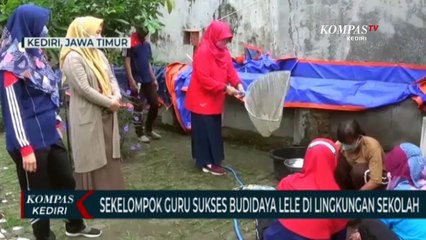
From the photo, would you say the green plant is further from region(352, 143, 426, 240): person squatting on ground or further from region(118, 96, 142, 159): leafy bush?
region(352, 143, 426, 240): person squatting on ground

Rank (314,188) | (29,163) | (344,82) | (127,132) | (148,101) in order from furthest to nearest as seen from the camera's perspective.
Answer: (148,101) → (127,132) → (344,82) → (29,163) → (314,188)

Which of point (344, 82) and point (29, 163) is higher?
point (344, 82)

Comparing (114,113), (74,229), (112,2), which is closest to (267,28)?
(112,2)

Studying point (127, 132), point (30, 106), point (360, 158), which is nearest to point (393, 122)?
point (360, 158)

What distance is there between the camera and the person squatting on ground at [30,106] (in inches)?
129

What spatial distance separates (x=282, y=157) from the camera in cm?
512

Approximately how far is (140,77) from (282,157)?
196cm

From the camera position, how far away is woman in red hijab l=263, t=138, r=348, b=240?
2820 millimetres

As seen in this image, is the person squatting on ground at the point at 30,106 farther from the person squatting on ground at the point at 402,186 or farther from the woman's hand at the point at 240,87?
the woman's hand at the point at 240,87

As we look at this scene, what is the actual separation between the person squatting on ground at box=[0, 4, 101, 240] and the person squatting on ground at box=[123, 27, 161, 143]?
251 centimetres

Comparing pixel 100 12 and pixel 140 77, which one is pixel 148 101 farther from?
pixel 100 12

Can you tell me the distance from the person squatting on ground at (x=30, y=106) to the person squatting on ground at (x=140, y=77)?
2.51 m

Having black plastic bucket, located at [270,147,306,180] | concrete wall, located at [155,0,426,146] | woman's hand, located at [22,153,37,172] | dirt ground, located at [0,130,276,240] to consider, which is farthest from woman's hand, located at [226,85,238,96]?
woman's hand, located at [22,153,37,172]

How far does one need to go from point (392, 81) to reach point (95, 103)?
291 centimetres
